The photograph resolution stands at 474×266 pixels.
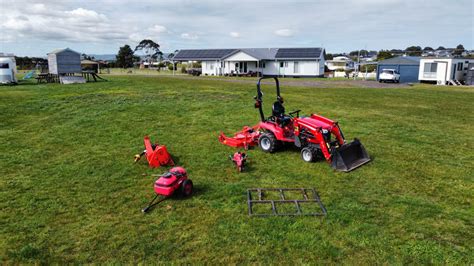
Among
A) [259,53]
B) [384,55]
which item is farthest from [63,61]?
[384,55]

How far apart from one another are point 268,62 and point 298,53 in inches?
184

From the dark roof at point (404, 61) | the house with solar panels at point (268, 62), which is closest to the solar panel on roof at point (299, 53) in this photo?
the house with solar panels at point (268, 62)

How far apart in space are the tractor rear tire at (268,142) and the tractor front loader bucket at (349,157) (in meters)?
1.59

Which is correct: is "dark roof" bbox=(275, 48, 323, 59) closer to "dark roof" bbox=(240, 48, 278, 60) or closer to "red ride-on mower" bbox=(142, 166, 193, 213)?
"dark roof" bbox=(240, 48, 278, 60)

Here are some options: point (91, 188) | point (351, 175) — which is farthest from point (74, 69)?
point (351, 175)

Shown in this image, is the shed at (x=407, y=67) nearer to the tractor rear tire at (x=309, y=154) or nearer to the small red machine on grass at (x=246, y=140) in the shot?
the small red machine on grass at (x=246, y=140)

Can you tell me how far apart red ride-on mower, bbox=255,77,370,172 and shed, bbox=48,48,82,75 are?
28.9m

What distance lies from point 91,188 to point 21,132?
618cm

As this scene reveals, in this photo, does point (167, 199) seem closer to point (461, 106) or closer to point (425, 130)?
point (425, 130)

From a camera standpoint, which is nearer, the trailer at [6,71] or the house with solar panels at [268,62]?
the trailer at [6,71]

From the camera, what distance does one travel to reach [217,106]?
15.7 m

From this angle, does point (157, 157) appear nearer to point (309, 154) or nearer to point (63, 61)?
point (309, 154)

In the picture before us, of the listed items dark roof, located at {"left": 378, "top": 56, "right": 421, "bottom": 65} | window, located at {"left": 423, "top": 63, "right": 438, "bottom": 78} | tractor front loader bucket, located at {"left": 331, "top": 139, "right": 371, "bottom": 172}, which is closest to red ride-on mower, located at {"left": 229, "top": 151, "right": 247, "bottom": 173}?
tractor front loader bucket, located at {"left": 331, "top": 139, "right": 371, "bottom": 172}

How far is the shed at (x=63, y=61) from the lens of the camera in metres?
30.9
